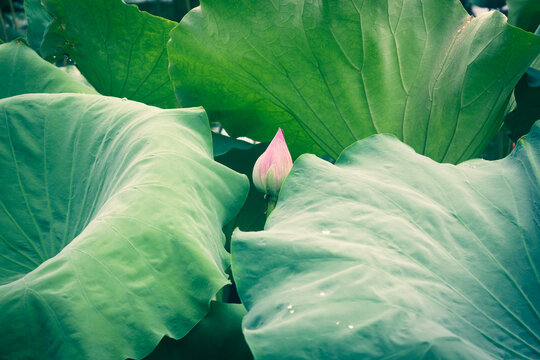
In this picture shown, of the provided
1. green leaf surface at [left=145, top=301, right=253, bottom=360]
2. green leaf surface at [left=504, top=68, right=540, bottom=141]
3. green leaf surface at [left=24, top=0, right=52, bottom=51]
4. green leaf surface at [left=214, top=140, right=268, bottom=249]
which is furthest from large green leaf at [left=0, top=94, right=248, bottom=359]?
green leaf surface at [left=24, top=0, right=52, bottom=51]

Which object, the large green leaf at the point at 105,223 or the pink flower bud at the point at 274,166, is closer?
the large green leaf at the point at 105,223

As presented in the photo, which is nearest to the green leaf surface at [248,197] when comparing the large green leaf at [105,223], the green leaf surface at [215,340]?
the large green leaf at [105,223]

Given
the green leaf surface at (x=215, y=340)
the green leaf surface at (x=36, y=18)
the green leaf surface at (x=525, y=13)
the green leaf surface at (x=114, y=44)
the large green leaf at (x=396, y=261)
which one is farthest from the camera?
the green leaf surface at (x=36, y=18)

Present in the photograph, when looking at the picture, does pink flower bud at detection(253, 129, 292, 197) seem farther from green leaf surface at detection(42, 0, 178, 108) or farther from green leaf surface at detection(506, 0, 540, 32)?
green leaf surface at detection(506, 0, 540, 32)

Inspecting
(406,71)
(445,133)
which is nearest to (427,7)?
(406,71)

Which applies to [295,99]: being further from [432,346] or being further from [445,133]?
[432,346]

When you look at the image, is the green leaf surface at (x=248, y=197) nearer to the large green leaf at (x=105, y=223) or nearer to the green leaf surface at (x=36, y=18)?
the large green leaf at (x=105, y=223)

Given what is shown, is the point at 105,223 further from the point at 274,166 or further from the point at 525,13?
the point at 525,13
